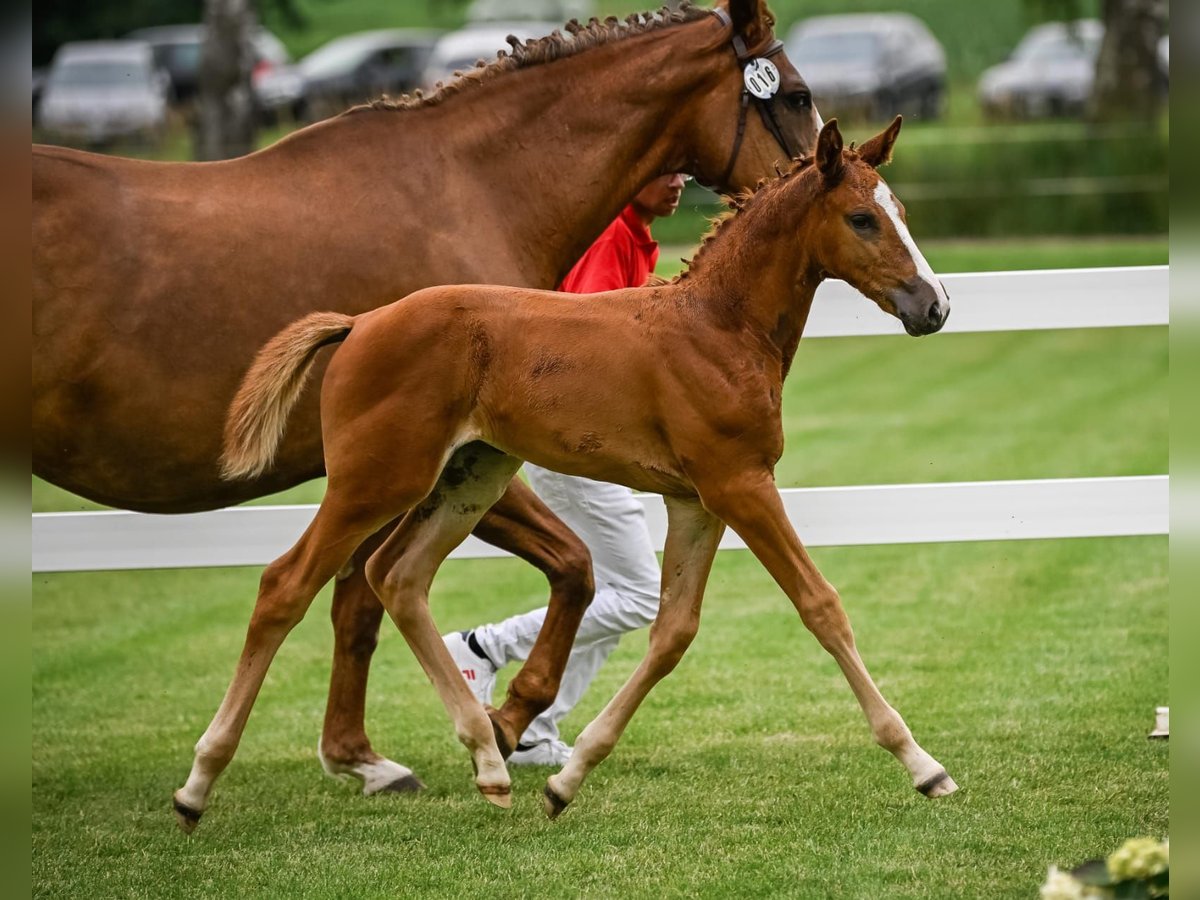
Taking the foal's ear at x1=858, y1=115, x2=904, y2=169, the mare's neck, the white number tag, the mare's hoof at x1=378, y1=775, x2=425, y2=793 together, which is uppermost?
the foal's ear at x1=858, y1=115, x2=904, y2=169

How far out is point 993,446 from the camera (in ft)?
34.4

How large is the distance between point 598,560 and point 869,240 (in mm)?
1604

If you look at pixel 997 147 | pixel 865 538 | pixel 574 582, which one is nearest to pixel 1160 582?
pixel 865 538

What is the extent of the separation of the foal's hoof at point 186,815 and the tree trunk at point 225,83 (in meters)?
15.0

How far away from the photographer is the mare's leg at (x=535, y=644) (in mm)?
4496

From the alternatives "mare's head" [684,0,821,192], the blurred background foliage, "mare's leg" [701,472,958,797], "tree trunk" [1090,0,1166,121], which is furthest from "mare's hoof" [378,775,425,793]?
"tree trunk" [1090,0,1166,121]

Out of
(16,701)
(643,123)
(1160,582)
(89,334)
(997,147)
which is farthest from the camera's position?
(997,147)

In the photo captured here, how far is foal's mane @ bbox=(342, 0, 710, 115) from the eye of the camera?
465 centimetres

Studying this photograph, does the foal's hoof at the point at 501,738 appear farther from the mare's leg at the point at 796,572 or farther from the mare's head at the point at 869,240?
the mare's head at the point at 869,240

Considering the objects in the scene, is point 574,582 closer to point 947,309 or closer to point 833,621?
point 833,621

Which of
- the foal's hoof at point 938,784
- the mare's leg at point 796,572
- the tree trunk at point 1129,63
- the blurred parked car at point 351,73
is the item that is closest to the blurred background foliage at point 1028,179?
the tree trunk at point 1129,63

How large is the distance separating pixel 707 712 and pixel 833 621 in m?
1.86

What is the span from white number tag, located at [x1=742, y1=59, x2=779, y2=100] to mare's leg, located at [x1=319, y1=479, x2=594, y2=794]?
4.43 feet

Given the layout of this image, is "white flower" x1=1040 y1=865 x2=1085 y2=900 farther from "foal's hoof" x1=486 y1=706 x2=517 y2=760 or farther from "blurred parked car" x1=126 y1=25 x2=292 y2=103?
"blurred parked car" x1=126 y1=25 x2=292 y2=103
